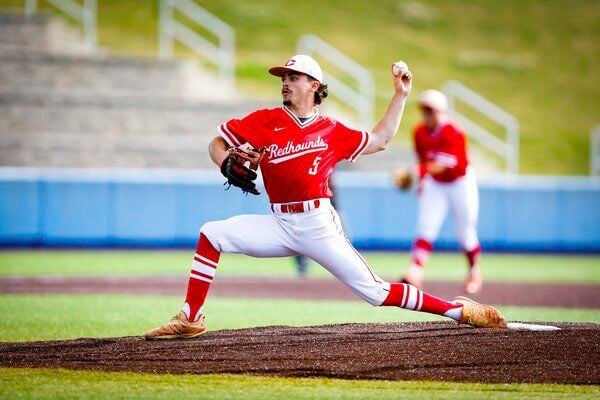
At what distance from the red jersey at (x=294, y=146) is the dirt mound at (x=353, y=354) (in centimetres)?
99

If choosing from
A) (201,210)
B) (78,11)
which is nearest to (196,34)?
(78,11)

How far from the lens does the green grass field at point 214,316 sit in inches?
226

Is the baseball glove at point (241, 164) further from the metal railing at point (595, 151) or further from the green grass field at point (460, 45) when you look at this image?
the metal railing at point (595, 151)

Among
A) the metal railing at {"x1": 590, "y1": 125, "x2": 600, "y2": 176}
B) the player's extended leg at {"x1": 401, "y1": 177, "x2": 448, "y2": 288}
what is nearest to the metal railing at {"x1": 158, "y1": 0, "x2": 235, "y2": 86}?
the metal railing at {"x1": 590, "y1": 125, "x2": 600, "y2": 176}

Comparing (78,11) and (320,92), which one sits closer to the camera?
(320,92)

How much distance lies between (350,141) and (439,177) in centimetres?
485

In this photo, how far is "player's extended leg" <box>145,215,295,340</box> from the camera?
23.7ft

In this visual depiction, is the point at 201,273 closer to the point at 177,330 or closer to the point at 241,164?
the point at 177,330

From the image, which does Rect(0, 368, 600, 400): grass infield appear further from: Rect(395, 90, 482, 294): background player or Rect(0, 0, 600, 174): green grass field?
Rect(0, 0, 600, 174): green grass field

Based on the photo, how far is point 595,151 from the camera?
30.3m

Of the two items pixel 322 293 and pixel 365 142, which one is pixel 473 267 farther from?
pixel 365 142

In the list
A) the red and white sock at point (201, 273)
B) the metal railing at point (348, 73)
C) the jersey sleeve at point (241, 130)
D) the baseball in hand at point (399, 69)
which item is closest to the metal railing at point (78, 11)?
the metal railing at point (348, 73)

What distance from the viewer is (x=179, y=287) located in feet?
42.1

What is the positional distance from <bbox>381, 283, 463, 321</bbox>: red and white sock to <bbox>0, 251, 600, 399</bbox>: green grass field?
1324mm
